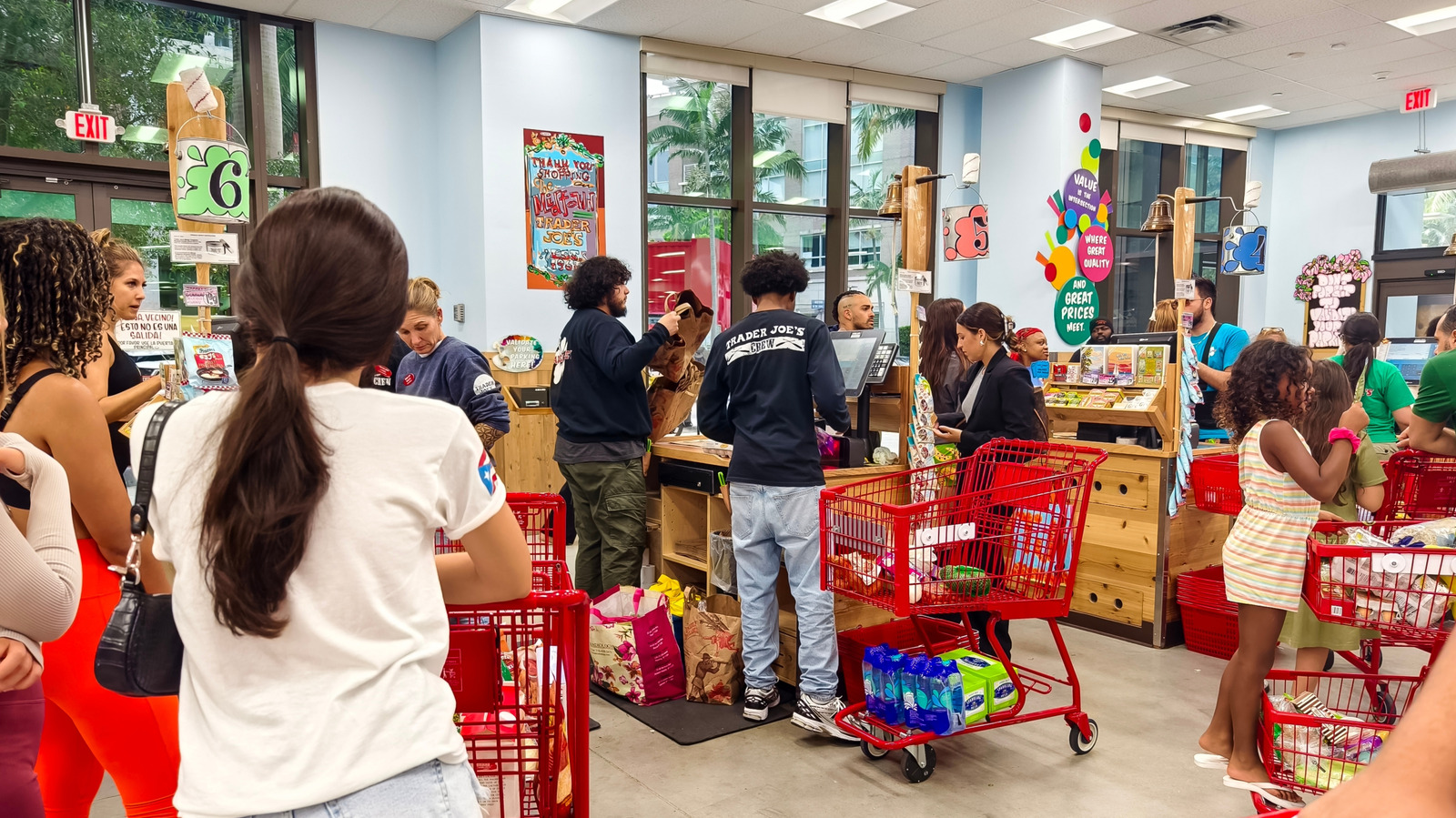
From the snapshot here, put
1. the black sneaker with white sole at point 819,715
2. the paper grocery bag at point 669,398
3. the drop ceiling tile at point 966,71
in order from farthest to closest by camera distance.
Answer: the drop ceiling tile at point 966,71 < the paper grocery bag at point 669,398 < the black sneaker with white sole at point 819,715

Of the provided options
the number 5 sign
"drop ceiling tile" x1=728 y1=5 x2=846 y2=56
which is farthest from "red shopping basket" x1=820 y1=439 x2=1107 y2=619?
"drop ceiling tile" x1=728 y1=5 x2=846 y2=56

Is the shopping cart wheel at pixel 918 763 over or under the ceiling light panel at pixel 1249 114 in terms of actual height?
under

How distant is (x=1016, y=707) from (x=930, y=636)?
46 cm

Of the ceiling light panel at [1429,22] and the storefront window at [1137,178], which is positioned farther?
the storefront window at [1137,178]

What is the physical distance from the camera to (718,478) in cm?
392

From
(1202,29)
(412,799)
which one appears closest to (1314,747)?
(412,799)

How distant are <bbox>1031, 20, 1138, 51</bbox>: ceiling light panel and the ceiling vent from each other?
31cm

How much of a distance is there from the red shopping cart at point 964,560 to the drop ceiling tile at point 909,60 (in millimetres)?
5771

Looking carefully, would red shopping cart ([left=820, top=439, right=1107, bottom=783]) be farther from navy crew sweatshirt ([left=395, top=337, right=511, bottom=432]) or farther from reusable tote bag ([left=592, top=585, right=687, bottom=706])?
navy crew sweatshirt ([left=395, top=337, right=511, bottom=432])

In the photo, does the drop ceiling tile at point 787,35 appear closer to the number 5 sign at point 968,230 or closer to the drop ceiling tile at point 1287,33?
the number 5 sign at point 968,230

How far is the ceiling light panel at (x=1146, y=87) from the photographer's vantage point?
9094mm

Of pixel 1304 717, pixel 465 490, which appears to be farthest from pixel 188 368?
pixel 1304 717

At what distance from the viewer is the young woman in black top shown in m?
2.72

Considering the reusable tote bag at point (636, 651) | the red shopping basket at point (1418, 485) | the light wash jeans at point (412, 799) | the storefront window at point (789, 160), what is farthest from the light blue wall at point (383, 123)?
the light wash jeans at point (412, 799)
